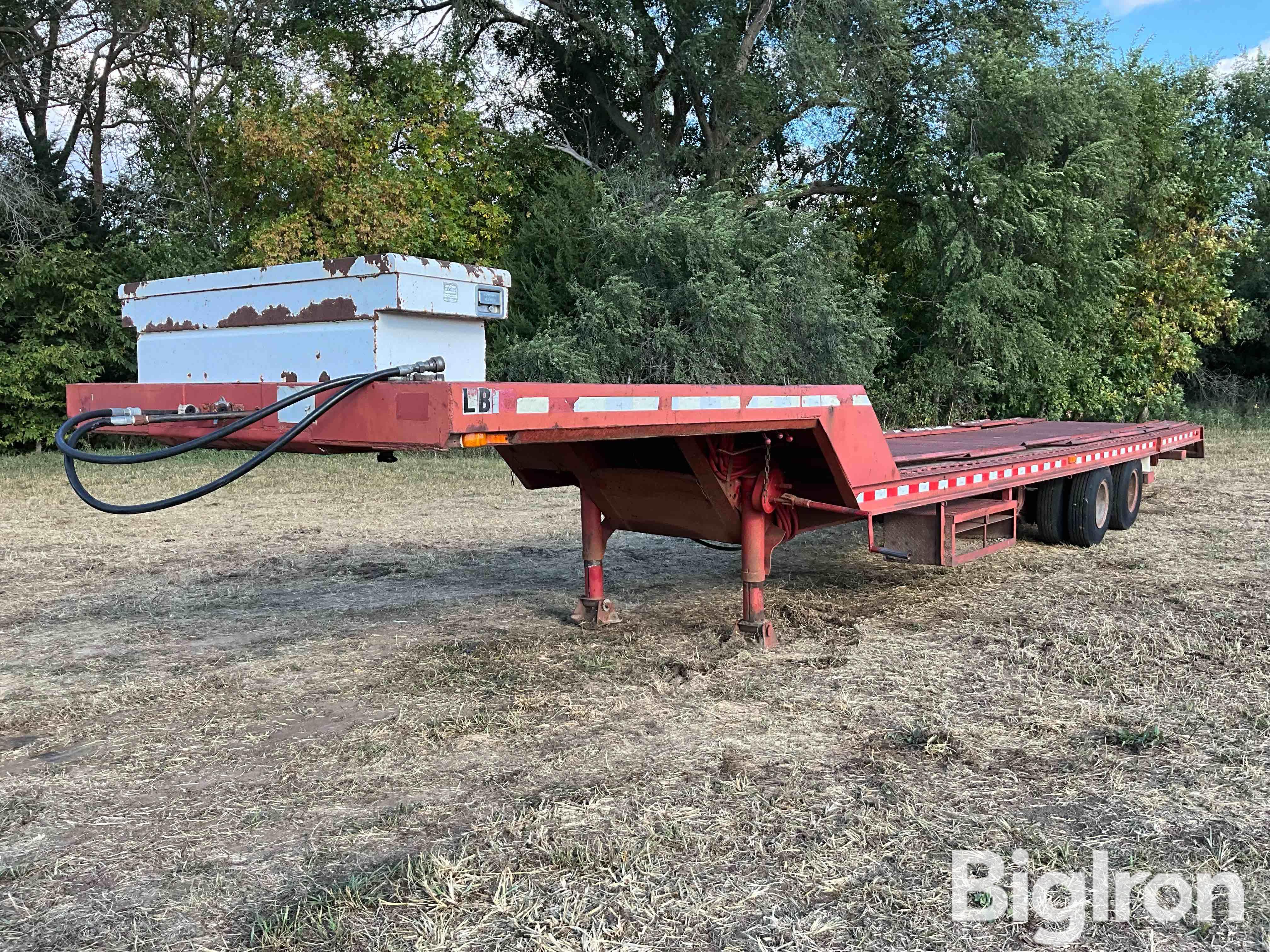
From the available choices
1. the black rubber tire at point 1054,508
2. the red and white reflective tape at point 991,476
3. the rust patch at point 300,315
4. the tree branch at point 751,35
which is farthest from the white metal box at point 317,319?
the tree branch at point 751,35

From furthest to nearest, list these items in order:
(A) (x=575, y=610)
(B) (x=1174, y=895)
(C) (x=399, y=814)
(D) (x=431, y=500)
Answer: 1. (D) (x=431, y=500)
2. (A) (x=575, y=610)
3. (C) (x=399, y=814)
4. (B) (x=1174, y=895)

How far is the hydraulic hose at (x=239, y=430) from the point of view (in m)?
3.29

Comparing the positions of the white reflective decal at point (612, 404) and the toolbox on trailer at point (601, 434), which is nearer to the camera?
the toolbox on trailer at point (601, 434)

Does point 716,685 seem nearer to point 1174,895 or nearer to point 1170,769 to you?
point 1170,769

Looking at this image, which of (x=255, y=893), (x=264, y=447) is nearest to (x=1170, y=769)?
(x=255, y=893)

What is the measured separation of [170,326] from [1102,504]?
7164 mm

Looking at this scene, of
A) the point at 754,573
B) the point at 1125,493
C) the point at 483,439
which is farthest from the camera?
the point at 1125,493

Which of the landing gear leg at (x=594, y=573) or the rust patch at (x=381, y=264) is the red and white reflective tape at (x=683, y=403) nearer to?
the rust patch at (x=381, y=264)

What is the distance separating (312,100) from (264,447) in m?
15.7

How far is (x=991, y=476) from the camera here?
247 inches

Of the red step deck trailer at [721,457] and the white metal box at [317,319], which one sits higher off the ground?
the white metal box at [317,319]

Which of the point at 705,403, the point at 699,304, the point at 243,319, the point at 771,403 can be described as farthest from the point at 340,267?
the point at 699,304

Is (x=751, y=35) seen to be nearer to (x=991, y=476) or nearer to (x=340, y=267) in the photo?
(x=991, y=476)

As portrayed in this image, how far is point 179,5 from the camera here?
20.0 m
